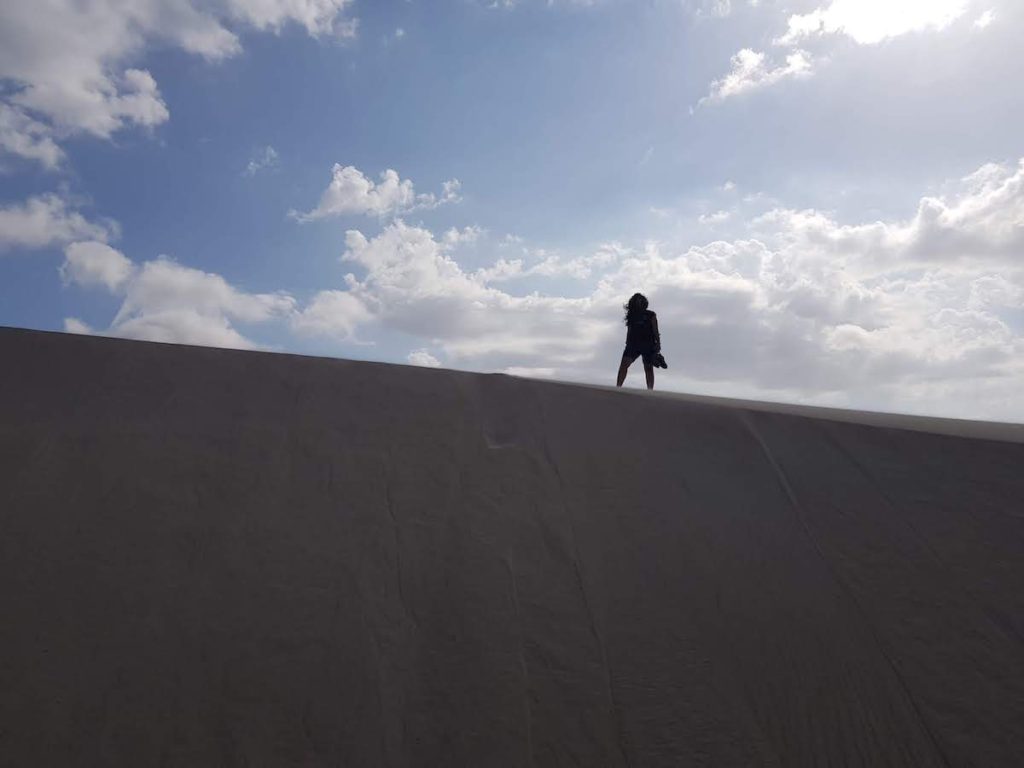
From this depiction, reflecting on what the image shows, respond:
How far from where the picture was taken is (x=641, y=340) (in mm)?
8570

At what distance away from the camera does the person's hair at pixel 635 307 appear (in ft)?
28.4

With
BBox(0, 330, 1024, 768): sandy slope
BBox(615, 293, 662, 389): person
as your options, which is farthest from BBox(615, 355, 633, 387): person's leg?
BBox(0, 330, 1024, 768): sandy slope

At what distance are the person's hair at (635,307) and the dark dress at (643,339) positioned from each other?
0.02 meters

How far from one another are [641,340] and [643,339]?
1.0 inches

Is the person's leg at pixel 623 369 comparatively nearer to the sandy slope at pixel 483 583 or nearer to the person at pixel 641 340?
the person at pixel 641 340

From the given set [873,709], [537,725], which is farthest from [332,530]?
[873,709]

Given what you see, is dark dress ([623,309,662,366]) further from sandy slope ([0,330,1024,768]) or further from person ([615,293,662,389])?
sandy slope ([0,330,1024,768])

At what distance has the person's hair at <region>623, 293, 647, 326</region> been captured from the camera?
8.67m

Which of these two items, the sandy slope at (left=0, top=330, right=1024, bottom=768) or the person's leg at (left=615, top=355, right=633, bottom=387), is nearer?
the sandy slope at (left=0, top=330, right=1024, bottom=768)

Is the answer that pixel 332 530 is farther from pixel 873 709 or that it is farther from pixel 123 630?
pixel 873 709

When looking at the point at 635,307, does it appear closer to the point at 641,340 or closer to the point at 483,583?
the point at 641,340

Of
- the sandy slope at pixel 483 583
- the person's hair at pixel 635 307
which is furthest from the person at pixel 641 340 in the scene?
the sandy slope at pixel 483 583

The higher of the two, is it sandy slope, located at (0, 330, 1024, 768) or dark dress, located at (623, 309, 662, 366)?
dark dress, located at (623, 309, 662, 366)

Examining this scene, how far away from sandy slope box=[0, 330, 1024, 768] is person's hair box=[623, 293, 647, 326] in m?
3.65
